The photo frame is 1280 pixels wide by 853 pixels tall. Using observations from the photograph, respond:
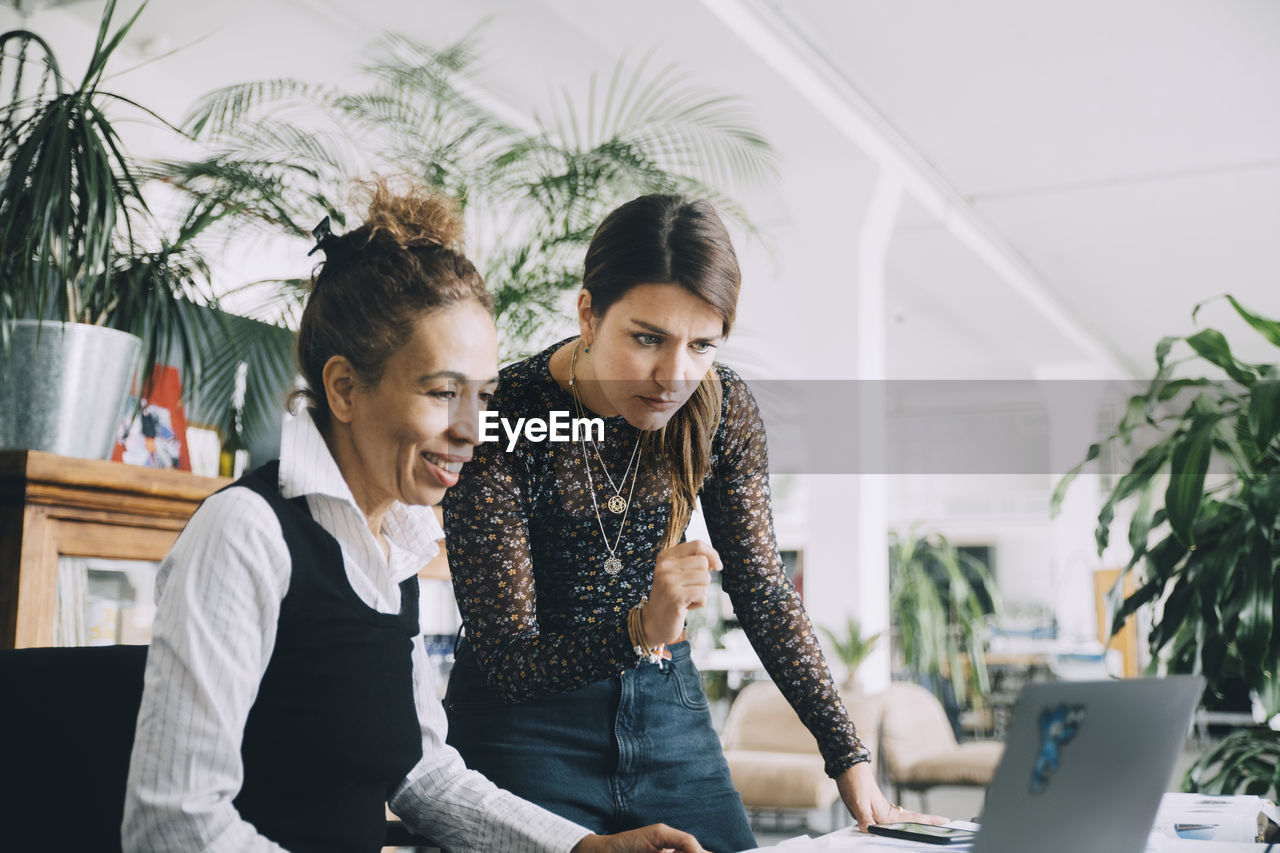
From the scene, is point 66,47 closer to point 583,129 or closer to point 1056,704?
point 583,129

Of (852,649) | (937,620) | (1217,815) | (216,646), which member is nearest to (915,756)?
(852,649)

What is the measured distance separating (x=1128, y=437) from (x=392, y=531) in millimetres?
2129

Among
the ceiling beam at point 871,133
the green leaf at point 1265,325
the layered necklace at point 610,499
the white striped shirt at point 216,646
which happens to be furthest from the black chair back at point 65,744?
the ceiling beam at point 871,133

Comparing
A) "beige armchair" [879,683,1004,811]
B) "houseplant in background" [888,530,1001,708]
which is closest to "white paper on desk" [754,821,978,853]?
"beige armchair" [879,683,1004,811]

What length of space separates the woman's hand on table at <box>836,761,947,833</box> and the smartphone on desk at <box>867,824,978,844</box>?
40mm

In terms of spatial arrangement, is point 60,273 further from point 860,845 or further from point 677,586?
point 860,845

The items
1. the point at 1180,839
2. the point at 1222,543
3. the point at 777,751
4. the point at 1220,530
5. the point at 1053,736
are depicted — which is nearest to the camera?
the point at 1053,736

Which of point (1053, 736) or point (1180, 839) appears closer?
point (1053, 736)

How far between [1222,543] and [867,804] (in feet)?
4.69

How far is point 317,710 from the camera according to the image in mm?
977

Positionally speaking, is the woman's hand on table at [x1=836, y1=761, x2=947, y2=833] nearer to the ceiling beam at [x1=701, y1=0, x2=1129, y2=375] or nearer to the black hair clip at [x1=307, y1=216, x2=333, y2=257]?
the black hair clip at [x1=307, y1=216, x2=333, y2=257]

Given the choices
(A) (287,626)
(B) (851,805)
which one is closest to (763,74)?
(B) (851,805)

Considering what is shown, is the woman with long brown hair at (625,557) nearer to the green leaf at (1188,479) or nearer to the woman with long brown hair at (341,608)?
the woman with long brown hair at (341,608)

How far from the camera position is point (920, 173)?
550cm
